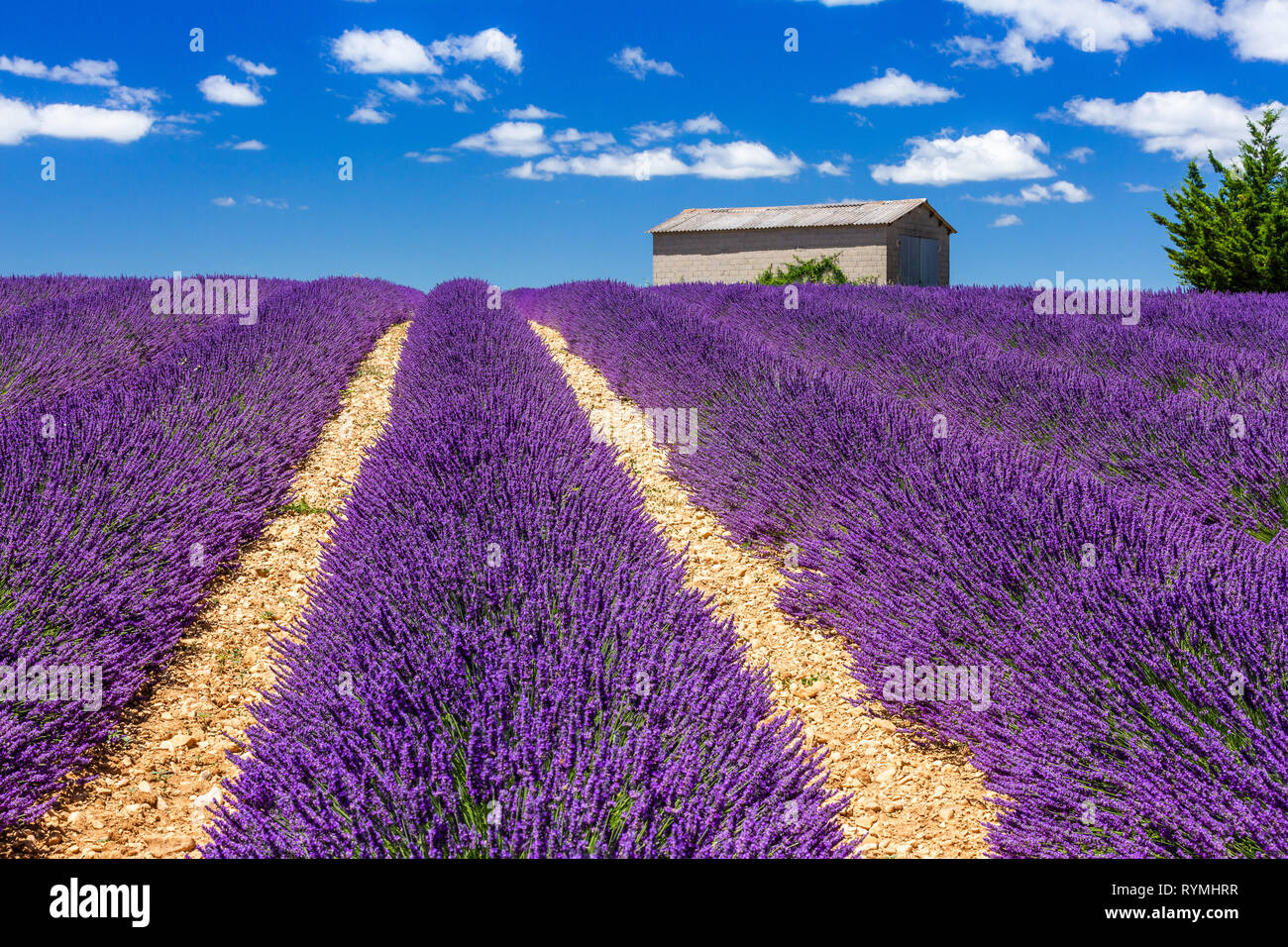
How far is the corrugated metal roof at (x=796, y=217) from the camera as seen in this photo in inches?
868

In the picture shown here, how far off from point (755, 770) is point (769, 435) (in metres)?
2.56

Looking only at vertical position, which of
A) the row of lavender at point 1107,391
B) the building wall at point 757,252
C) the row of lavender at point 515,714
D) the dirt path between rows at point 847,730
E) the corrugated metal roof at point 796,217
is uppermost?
the corrugated metal roof at point 796,217

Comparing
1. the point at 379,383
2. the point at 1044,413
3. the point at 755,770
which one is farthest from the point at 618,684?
the point at 379,383

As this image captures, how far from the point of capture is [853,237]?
21.8 m

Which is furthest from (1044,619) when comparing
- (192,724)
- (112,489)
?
(112,489)

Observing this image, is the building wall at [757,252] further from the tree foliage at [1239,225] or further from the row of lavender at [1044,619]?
the row of lavender at [1044,619]

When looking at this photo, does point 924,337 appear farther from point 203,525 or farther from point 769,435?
point 203,525

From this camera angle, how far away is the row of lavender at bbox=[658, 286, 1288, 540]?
133 inches

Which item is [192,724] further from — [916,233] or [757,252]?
[916,233]

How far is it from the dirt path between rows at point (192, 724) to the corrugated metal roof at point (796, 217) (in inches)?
796

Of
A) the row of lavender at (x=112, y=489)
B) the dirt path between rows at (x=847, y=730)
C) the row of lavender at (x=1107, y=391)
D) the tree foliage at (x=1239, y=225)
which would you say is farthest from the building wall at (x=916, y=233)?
the dirt path between rows at (x=847, y=730)

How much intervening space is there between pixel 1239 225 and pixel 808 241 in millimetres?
9634

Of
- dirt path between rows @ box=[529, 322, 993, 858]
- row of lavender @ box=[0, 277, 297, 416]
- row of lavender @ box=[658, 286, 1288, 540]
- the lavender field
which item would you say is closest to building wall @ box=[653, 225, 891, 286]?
row of lavender @ box=[658, 286, 1288, 540]

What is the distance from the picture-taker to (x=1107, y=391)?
14.7 feet
